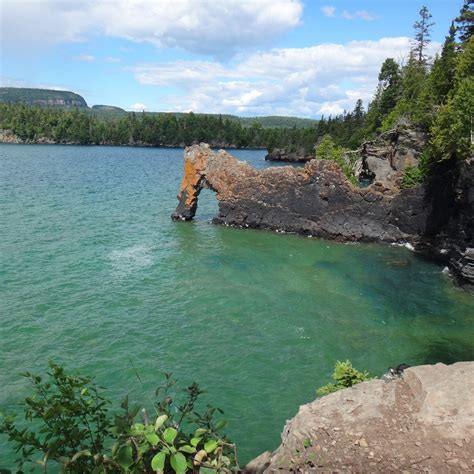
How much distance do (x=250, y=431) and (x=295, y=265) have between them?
16.3m

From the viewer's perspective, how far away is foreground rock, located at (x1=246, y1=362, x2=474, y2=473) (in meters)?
6.61

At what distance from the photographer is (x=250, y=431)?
12.7 metres

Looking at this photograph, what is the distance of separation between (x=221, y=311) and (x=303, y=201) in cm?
1754

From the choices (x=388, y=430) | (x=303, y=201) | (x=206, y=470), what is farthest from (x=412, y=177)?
(x=206, y=470)

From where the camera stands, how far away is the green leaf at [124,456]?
4305mm

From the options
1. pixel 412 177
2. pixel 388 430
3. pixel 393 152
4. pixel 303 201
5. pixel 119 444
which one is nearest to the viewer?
pixel 119 444

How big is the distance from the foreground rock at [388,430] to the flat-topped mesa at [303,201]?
27.2m

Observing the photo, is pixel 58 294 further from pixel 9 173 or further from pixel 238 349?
pixel 9 173

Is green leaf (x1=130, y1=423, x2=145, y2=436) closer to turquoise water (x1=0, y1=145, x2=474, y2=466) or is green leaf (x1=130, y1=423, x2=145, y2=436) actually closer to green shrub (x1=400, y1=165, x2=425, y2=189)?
turquoise water (x1=0, y1=145, x2=474, y2=466)

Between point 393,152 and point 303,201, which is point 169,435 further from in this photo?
point 393,152

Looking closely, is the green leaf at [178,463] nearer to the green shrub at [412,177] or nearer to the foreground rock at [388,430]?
the foreground rock at [388,430]

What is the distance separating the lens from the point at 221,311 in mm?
20672

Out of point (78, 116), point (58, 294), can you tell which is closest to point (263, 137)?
point (78, 116)

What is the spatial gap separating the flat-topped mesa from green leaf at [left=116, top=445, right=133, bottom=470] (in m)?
31.7
